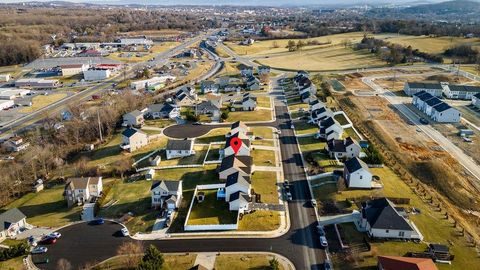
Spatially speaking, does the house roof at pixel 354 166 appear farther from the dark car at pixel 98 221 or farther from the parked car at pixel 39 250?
the parked car at pixel 39 250

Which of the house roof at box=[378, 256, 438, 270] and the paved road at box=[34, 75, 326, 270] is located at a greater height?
the house roof at box=[378, 256, 438, 270]

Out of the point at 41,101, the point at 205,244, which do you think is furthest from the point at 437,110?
the point at 41,101

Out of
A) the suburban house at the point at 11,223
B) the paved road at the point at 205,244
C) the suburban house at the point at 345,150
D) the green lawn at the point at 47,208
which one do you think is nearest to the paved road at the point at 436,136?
the suburban house at the point at 345,150

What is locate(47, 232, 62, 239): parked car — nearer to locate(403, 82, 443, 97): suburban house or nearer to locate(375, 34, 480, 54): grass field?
locate(403, 82, 443, 97): suburban house

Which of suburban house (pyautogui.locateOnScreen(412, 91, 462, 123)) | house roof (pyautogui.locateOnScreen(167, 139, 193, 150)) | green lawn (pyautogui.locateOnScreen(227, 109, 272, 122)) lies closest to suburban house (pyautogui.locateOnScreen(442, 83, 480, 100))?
suburban house (pyautogui.locateOnScreen(412, 91, 462, 123))

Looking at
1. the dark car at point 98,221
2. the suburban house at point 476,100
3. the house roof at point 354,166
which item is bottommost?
the dark car at point 98,221

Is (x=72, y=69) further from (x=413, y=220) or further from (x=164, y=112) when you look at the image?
(x=413, y=220)

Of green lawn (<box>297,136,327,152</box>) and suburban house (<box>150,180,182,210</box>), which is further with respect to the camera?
green lawn (<box>297,136,327,152</box>)
